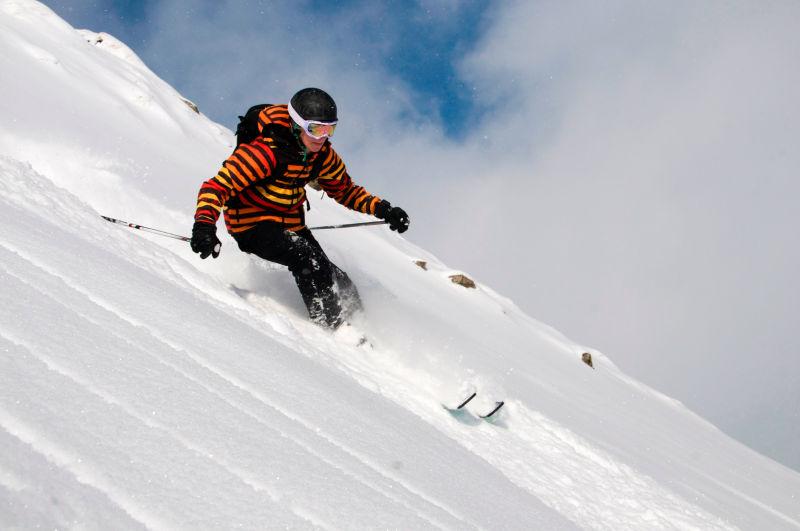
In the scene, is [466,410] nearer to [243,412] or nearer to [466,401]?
[466,401]

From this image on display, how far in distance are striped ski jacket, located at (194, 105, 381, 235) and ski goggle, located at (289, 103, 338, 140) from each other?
4.1 inches

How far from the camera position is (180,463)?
1.35 metres

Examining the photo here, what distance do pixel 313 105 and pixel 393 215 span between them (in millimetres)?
1468

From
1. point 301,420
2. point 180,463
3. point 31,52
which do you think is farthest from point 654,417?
point 31,52

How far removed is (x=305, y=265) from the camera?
424 cm

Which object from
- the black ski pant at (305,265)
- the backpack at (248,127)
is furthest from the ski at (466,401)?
the backpack at (248,127)

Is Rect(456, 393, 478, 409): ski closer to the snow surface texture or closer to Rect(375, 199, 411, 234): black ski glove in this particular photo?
the snow surface texture

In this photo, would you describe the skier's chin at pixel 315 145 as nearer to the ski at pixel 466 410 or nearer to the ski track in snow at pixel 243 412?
the ski at pixel 466 410

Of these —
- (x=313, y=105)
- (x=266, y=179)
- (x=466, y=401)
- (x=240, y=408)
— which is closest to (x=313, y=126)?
(x=313, y=105)

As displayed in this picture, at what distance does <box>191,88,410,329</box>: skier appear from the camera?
3990mm

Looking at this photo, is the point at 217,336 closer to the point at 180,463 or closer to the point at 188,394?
the point at 188,394

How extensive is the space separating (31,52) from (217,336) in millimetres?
8978

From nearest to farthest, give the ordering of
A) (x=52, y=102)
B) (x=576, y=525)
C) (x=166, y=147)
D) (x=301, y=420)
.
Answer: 1. (x=301, y=420)
2. (x=576, y=525)
3. (x=52, y=102)
4. (x=166, y=147)

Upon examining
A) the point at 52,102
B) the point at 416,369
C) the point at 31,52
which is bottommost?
the point at 416,369
